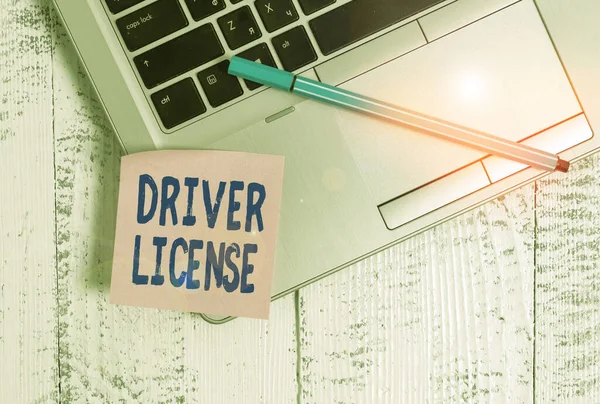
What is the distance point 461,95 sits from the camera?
14.8 inches

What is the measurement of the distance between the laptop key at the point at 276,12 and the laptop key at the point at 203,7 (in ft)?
0.08

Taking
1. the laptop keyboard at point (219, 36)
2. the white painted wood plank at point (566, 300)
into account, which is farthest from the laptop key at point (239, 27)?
the white painted wood plank at point (566, 300)

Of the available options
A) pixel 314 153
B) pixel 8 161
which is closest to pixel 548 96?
pixel 314 153

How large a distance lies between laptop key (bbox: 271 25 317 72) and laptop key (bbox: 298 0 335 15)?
0.04ft

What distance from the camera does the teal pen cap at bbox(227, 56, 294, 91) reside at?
0.35 meters

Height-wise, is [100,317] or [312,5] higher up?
[312,5]

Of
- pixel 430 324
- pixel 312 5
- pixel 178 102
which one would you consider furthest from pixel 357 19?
pixel 430 324

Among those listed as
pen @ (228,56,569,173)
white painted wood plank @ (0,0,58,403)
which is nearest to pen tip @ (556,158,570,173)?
pen @ (228,56,569,173)

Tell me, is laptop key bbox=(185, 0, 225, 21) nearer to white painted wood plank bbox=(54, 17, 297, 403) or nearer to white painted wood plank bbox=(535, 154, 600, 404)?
white painted wood plank bbox=(54, 17, 297, 403)

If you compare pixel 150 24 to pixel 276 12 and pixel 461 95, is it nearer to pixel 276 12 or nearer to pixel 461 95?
pixel 276 12

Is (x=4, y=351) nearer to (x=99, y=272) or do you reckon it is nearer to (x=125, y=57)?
(x=99, y=272)

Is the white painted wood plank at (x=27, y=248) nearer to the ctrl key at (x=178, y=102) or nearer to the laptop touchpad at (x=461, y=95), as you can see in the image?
the ctrl key at (x=178, y=102)

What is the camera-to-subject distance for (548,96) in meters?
0.37

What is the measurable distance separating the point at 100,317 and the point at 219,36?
0.24 meters
